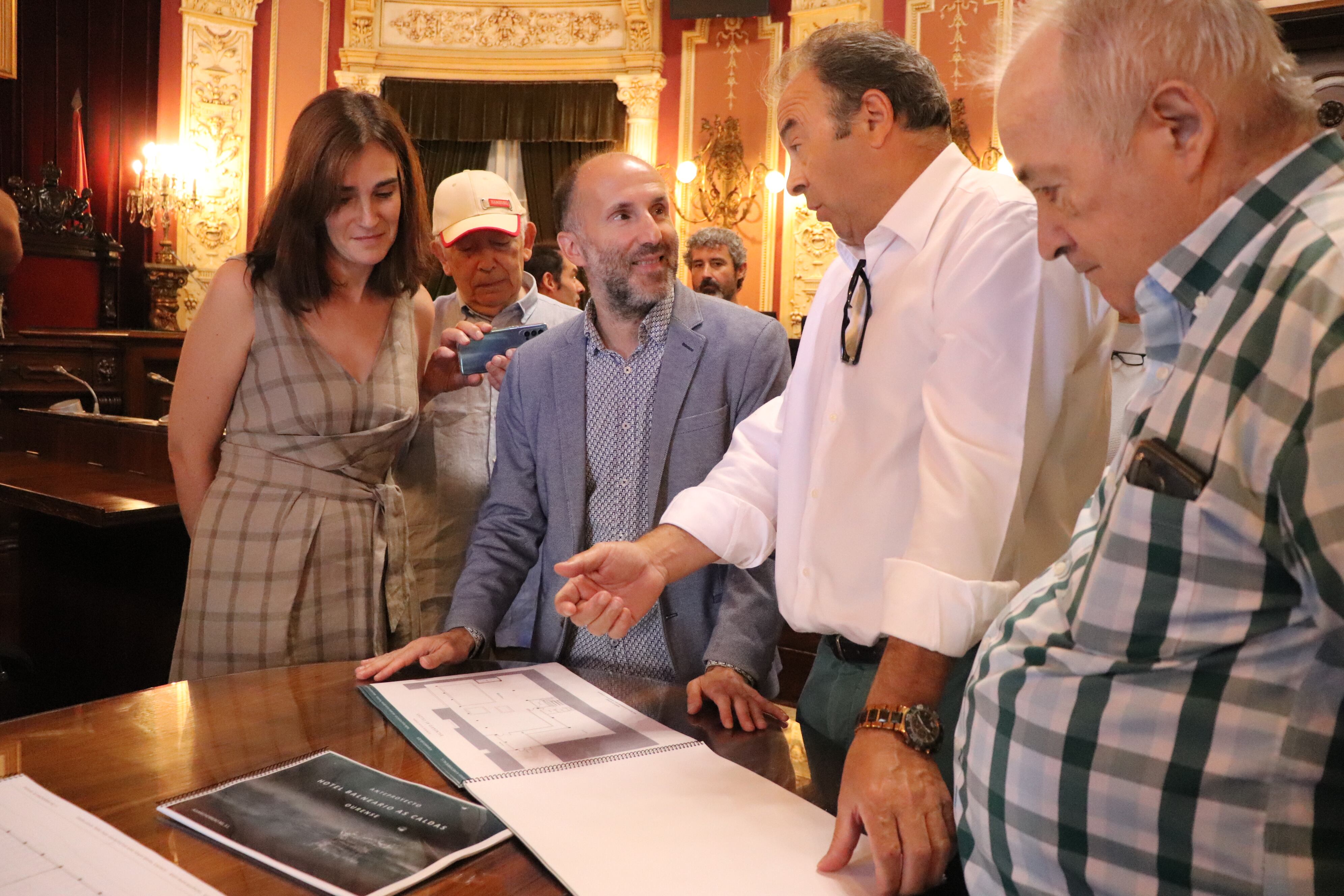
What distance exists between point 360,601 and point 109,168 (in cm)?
904

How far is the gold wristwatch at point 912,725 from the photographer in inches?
40.4

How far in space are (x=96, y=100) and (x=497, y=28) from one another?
142 inches

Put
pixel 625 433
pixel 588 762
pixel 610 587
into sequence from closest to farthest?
1. pixel 588 762
2. pixel 610 587
3. pixel 625 433

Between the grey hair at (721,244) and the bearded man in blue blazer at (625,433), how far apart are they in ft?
11.2

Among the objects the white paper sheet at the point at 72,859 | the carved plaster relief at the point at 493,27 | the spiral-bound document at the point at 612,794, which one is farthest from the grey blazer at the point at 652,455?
the carved plaster relief at the point at 493,27

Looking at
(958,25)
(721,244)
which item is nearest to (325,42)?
(958,25)

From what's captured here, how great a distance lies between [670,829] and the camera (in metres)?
0.99

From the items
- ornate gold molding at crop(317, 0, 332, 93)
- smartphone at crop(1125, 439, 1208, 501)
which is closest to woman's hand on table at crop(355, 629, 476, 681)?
smartphone at crop(1125, 439, 1208, 501)

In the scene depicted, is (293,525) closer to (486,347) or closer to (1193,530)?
(486,347)

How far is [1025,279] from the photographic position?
3.94ft

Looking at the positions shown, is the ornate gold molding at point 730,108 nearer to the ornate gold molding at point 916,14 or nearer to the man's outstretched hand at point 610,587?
the ornate gold molding at point 916,14

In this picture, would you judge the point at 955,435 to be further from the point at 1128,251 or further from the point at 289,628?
the point at 289,628

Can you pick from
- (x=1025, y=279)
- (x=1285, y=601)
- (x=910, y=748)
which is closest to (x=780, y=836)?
(x=910, y=748)

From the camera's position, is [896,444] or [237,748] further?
[896,444]
